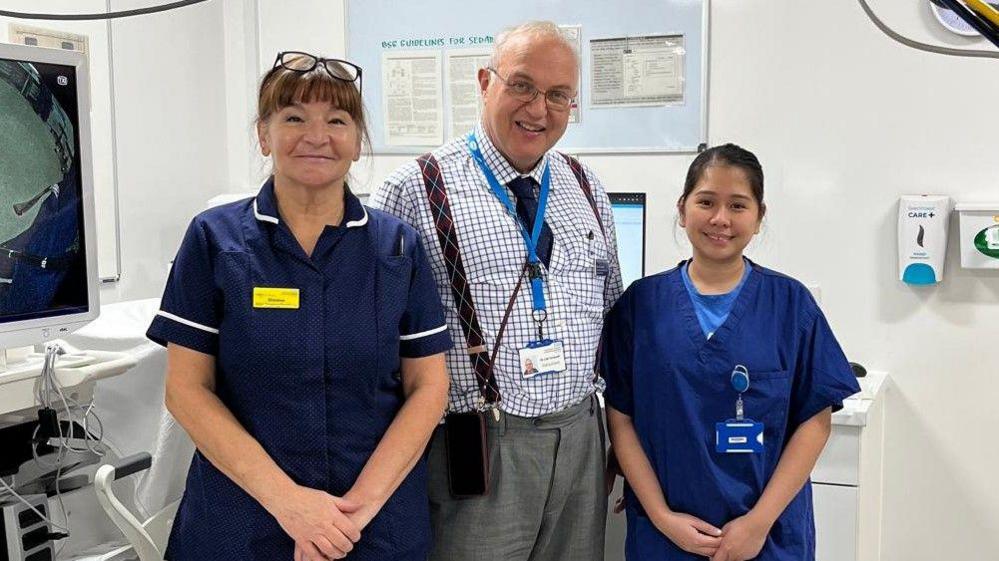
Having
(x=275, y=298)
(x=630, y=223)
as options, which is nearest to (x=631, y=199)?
(x=630, y=223)

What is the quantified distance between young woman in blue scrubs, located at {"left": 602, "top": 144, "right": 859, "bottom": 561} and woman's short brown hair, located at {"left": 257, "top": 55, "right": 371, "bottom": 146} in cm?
69

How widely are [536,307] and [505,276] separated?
78mm

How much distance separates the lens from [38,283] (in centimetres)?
158

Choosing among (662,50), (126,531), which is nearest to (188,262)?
(126,531)

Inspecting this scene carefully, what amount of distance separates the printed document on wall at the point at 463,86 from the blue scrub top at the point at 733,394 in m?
1.57

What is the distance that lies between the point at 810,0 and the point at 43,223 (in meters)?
2.13

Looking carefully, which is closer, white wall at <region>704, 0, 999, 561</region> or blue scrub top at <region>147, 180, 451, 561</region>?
blue scrub top at <region>147, 180, 451, 561</region>

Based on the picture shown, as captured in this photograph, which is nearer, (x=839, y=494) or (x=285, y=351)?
(x=285, y=351)

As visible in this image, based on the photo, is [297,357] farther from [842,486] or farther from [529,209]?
[842,486]

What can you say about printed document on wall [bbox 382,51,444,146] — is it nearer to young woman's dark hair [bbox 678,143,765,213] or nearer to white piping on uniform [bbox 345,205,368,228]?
young woman's dark hair [bbox 678,143,765,213]

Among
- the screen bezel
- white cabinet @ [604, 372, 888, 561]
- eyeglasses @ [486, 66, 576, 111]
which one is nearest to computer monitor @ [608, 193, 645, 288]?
the screen bezel

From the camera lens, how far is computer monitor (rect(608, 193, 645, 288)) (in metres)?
2.43

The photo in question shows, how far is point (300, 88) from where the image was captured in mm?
1355

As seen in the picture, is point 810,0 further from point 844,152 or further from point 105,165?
point 105,165
